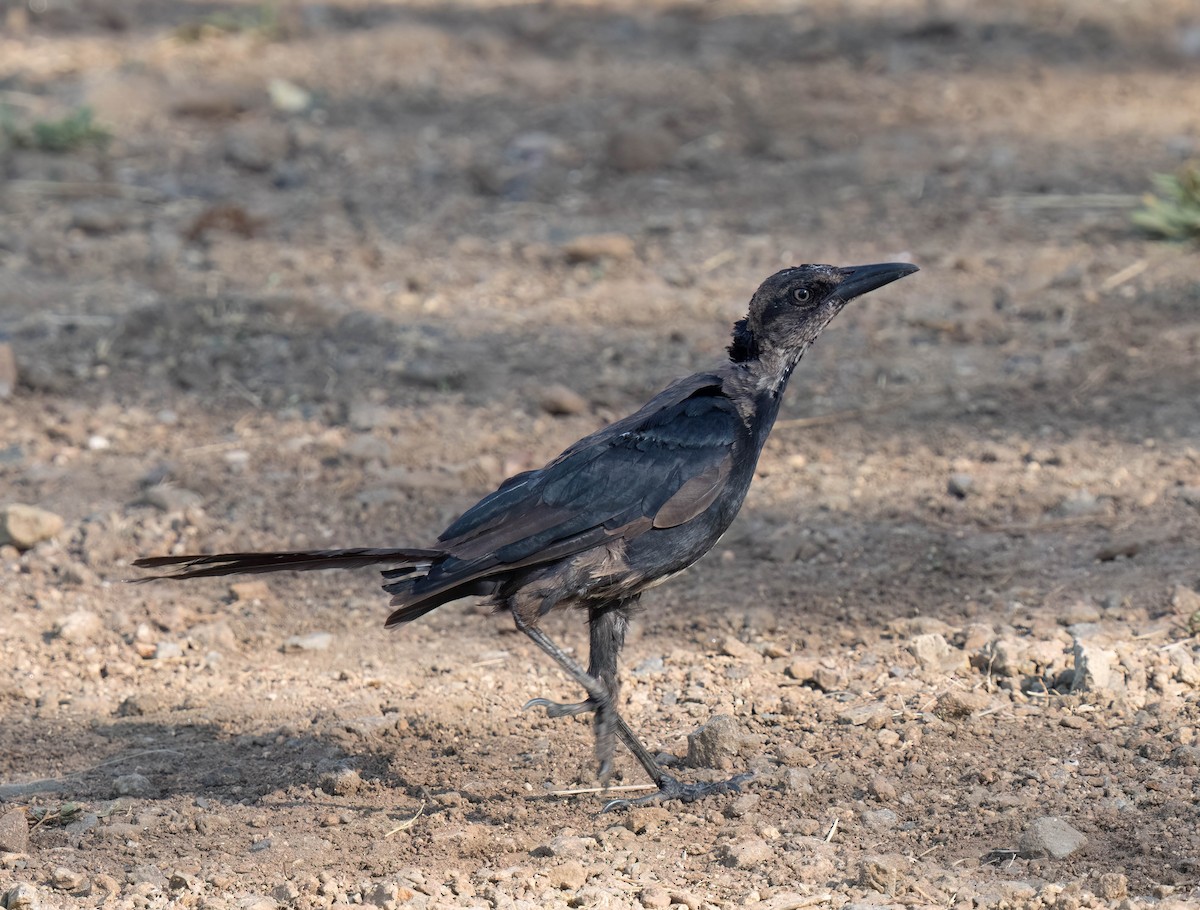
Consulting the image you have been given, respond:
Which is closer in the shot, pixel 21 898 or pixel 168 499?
pixel 21 898

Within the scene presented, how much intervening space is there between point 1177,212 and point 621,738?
5.35 meters

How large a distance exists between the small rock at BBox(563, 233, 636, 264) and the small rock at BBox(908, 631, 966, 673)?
396 cm

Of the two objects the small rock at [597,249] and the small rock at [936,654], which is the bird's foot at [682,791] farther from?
the small rock at [597,249]

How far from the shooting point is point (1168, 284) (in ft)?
25.7

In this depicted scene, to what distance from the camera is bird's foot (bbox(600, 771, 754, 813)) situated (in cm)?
436

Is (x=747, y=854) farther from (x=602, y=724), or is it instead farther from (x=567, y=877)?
(x=602, y=724)

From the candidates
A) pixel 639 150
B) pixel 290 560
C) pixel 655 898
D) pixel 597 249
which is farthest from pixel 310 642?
pixel 639 150

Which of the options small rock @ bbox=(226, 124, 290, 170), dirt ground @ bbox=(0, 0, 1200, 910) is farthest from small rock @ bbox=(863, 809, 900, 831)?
small rock @ bbox=(226, 124, 290, 170)

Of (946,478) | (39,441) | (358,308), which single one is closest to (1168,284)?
(946,478)

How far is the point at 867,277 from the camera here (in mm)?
4742

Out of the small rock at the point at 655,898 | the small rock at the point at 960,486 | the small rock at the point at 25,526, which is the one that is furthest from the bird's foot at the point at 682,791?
the small rock at the point at 25,526

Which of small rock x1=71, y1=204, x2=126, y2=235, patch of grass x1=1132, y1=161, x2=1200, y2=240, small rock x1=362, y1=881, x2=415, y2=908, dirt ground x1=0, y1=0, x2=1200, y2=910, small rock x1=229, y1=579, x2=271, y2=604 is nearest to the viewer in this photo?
small rock x1=362, y1=881, x2=415, y2=908

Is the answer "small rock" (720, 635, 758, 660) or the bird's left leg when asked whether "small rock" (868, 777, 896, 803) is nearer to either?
the bird's left leg

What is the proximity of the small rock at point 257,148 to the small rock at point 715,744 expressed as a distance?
21.0 ft
